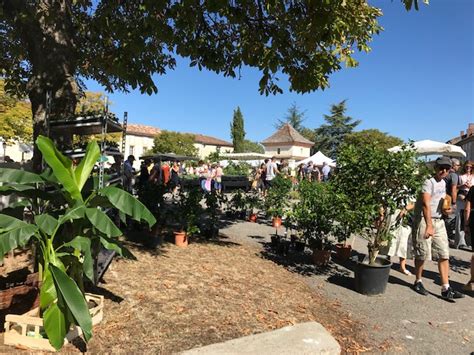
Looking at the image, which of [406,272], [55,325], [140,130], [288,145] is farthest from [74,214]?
[288,145]

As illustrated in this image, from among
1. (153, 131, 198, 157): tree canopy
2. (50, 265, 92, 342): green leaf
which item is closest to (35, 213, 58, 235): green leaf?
(50, 265, 92, 342): green leaf

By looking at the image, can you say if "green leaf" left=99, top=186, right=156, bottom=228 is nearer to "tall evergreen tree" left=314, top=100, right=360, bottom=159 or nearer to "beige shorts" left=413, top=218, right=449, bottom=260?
"beige shorts" left=413, top=218, right=449, bottom=260

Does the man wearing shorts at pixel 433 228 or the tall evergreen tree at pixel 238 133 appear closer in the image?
the man wearing shorts at pixel 433 228

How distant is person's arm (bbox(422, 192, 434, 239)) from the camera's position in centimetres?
546

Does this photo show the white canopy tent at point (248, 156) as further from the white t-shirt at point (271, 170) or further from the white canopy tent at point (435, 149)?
the white canopy tent at point (435, 149)

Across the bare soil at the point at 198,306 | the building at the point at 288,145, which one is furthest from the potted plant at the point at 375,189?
the building at the point at 288,145

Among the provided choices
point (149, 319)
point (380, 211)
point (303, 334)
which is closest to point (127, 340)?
point (149, 319)

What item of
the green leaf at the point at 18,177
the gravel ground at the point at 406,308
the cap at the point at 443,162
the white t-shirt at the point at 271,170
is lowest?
the gravel ground at the point at 406,308

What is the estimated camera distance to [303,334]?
3.67m

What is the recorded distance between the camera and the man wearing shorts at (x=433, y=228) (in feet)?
18.1

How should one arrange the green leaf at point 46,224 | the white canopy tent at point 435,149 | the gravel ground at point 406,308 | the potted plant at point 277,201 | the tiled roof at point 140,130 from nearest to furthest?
1. the green leaf at point 46,224
2. the gravel ground at point 406,308
3. the potted plant at point 277,201
4. the white canopy tent at point 435,149
5. the tiled roof at point 140,130

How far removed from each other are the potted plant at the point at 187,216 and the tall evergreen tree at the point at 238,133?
74.2m

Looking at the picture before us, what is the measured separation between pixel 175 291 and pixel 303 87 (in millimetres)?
3980

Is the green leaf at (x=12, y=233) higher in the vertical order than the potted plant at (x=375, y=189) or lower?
lower
